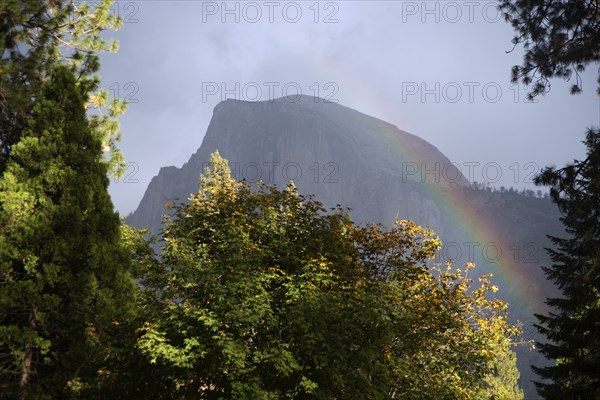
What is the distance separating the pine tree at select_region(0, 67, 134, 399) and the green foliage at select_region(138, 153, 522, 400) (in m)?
1.90

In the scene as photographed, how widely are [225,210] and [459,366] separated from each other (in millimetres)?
9189

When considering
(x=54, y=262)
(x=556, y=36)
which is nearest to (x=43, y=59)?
(x=54, y=262)

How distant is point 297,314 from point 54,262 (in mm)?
5892

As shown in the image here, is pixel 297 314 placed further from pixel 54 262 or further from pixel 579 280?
pixel 579 280

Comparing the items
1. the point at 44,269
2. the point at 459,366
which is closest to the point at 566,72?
the point at 459,366

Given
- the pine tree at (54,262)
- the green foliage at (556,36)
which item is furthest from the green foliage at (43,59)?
the green foliage at (556,36)

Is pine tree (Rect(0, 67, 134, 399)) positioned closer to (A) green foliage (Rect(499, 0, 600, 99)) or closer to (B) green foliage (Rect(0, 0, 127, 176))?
(B) green foliage (Rect(0, 0, 127, 176))

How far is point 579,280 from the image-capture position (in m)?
16.7

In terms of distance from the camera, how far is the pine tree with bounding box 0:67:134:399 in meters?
9.50

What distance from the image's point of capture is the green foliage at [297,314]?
12070 mm

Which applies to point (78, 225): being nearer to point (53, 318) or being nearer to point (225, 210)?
point (53, 318)

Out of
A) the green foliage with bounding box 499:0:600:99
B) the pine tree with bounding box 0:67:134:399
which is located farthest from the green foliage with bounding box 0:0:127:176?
the green foliage with bounding box 499:0:600:99

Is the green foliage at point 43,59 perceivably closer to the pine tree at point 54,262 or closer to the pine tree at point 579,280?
the pine tree at point 54,262

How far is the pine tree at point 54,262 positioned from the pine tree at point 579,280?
31.9ft
